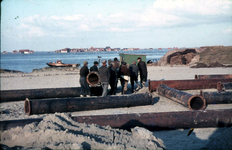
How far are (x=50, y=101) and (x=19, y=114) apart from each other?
1210mm

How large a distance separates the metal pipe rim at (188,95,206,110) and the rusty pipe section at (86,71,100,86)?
416 centimetres

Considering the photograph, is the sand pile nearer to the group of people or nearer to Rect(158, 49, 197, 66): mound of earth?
the group of people

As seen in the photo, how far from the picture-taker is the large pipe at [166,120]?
5434mm

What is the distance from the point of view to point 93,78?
9.98 metres

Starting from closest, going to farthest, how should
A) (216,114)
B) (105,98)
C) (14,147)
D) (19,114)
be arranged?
(14,147), (216,114), (19,114), (105,98)

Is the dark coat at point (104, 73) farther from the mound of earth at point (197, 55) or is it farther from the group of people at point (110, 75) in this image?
the mound of earth at point (197, 55)

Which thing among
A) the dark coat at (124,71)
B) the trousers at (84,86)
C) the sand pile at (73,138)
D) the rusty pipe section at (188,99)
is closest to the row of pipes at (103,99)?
the rusty pipe section at (188,99)

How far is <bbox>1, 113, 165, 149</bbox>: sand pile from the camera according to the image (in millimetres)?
3568

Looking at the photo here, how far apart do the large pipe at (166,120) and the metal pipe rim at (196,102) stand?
196 centimetres

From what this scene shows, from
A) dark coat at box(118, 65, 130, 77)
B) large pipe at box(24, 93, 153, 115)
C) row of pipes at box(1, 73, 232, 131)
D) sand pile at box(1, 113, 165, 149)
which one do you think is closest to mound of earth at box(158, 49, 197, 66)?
row of pipes at box(1, 73, 232, 131)

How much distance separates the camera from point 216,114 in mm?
5840

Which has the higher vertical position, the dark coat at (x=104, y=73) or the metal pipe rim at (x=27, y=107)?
the dark coat at (x=104, y=73)

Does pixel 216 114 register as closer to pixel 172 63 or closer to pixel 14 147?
pixel 14 147

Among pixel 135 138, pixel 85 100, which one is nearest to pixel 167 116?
pixel 135 138
